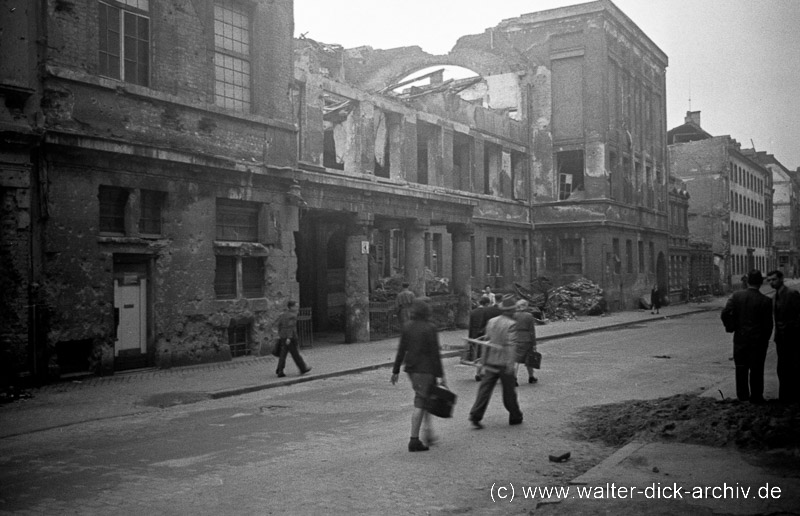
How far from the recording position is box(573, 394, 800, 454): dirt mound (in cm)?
754

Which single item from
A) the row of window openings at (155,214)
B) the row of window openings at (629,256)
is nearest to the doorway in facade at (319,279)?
the row of window openings at (155,214)

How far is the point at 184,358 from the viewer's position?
15.8 m

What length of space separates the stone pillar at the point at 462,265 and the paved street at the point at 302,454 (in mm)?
12854

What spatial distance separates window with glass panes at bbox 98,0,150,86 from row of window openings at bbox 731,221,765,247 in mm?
60455

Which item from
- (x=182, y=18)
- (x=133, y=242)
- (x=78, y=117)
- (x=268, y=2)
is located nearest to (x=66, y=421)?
(x=133, y=242)

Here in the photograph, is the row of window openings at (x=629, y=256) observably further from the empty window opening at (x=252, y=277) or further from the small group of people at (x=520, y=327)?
the small group of people at (x=520, y=327)

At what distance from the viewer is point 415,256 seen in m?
23.9

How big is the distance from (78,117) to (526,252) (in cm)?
2874

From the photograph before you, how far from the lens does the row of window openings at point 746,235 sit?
6458 centimetres

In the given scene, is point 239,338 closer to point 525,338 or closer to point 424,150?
point 525,338

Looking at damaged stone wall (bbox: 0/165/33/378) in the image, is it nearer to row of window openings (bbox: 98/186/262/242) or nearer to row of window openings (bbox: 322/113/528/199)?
row of window openings (bbox: 98/186/262/242)

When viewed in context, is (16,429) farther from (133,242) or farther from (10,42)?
(10,42)

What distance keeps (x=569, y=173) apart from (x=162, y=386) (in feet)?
106

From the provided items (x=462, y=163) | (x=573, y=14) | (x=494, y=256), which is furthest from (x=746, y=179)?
(x=462, y=163)
